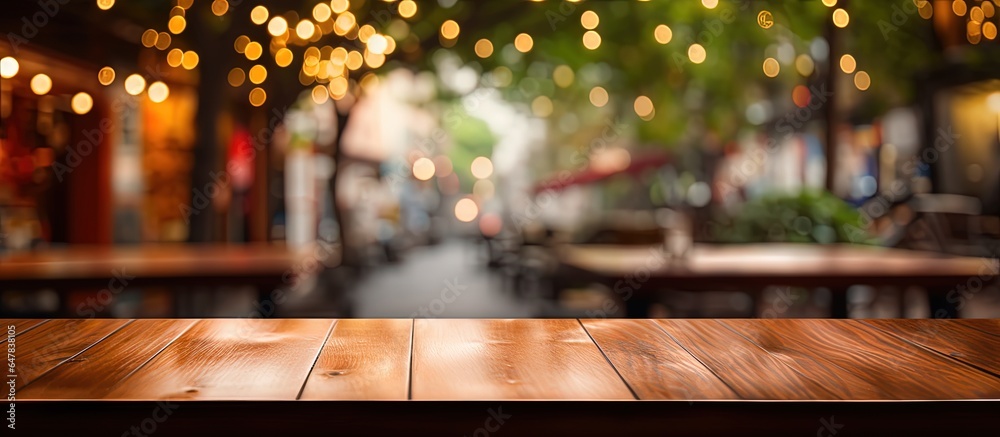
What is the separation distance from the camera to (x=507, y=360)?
1529mm

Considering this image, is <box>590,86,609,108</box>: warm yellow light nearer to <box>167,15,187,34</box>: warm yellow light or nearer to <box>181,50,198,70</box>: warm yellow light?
<box>181,50,198,70</box>: warm yellow light

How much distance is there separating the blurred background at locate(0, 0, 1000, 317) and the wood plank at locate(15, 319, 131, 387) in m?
2.25

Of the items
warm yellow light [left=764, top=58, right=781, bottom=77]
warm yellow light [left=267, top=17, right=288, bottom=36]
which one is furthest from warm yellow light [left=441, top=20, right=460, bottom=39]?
warm yellow light [left=764, top=58, right=781, bottom=77]

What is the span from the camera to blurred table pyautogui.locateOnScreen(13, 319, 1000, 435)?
48.3 inches

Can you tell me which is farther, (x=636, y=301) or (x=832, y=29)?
(x=832, y=29)

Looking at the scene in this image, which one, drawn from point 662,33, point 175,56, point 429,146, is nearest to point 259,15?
point 175,56

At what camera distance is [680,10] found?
28.3ft

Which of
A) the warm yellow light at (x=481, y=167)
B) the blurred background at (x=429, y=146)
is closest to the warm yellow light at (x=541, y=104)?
the blurred background at (x=429, y=146)

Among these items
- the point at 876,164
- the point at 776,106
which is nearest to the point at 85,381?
the point at 776,106

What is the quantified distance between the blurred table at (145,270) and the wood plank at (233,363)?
2.36 m

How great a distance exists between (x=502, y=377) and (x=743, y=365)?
18.4 inches

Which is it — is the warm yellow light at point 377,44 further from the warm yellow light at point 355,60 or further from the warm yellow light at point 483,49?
the warm yellow light at point 483,49

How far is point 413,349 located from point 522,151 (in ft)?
147
